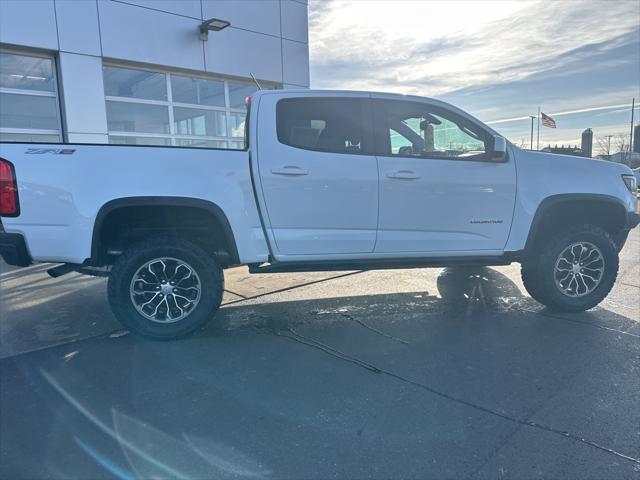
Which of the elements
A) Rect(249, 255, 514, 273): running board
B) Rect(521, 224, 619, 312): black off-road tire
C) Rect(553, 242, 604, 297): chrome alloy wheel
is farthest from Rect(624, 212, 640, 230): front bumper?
Rect(249, 255, 514, 273): running board

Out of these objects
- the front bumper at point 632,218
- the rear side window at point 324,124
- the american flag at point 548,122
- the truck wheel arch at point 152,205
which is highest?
the american flag at point 548,122

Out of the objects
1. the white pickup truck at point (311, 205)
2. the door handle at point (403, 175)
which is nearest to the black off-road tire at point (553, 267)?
the white pickup truck at point (311, 205)

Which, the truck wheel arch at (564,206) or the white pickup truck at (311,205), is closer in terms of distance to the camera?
the white pickup truck at (311,205)

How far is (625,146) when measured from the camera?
6088cm

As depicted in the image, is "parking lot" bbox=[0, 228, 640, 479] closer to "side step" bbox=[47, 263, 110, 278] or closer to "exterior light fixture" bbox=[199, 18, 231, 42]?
"side step" bbox=[47, 263, 110, 278]

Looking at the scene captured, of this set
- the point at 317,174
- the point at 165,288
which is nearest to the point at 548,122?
the point at 317,174

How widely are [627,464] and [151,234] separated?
12.4 feet

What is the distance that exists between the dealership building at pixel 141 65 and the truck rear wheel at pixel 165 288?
635cm

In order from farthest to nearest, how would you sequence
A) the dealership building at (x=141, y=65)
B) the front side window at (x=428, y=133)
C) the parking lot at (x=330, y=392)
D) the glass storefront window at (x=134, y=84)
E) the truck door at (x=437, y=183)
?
the glass storefront window at (x=134, y=84), the dealership building at (x=141, y=65), the front side window at (x=428, y=133), the truck door at (x=437, y=183), the parking lot at (x=330, y=392)

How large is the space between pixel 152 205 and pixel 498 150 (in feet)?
10.2

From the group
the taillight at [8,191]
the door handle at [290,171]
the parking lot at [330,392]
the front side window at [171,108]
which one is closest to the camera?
the parking lot at [330,392]

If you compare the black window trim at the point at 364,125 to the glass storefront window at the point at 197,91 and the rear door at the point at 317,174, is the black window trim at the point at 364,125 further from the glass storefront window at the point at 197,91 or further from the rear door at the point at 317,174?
the glass storefront window at the point at 197,91

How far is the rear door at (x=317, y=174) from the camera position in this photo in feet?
14.0

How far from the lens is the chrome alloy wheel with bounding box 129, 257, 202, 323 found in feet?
13.8
